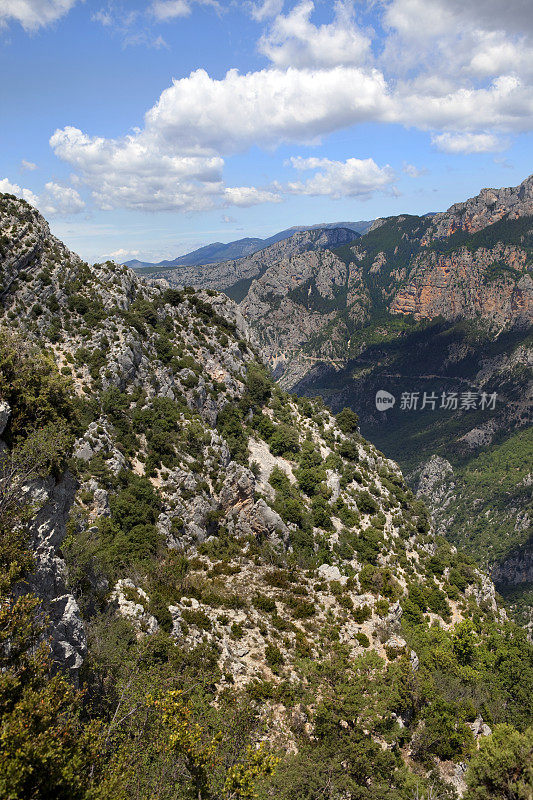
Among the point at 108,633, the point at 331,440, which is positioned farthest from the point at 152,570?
the point at 331,440

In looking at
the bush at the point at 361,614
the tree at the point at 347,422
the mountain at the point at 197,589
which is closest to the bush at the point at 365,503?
the mountain at the point at 197,589

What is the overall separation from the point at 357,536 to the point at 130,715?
172ft

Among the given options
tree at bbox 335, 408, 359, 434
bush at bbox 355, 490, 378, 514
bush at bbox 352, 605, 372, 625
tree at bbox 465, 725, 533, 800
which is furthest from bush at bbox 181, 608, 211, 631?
tree at bbox 335, 408, 359, 434

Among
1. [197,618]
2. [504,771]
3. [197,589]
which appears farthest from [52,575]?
[504,771]

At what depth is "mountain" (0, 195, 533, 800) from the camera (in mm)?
15898

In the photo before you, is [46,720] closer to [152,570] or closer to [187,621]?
[187,621]

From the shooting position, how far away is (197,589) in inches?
1422

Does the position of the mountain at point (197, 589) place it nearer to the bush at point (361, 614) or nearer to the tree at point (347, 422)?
the bush at point (361, 614)

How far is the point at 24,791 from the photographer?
11.3 m

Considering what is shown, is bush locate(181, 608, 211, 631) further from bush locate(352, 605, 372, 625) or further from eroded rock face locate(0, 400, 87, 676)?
bush locate(352, 605, 372, 625)

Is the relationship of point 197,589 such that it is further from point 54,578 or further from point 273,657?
point 54,578

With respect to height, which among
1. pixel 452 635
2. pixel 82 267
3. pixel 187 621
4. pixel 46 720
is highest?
pixel 82 267

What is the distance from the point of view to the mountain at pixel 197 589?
15898mm

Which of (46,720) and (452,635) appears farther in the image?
(452,635)
